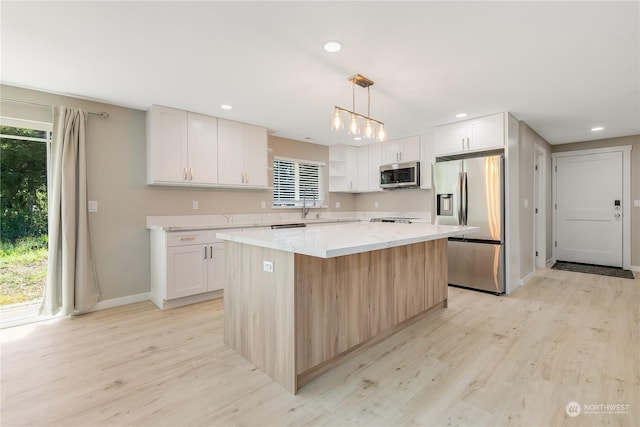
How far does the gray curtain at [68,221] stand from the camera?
3.06 meters

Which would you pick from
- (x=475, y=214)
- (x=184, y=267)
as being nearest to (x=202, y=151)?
(x=184, y=267)

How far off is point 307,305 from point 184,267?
209 cm

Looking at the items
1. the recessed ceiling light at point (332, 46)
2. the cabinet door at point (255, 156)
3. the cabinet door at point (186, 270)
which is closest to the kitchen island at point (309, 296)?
the cabinet door at point (186, 270)

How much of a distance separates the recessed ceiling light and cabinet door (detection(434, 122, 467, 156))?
2.65 meters

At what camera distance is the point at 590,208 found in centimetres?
547

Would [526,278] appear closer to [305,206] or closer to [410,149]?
[410,149]

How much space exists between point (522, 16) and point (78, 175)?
409 cm

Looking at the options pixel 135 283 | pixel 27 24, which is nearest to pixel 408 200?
pixel 135 283

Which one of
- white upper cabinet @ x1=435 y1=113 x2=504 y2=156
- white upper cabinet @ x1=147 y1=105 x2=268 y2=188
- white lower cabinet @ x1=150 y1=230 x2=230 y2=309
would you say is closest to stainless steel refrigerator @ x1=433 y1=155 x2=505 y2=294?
white upper cabinet @ x1=435 y1=113 x2=504 y2=156

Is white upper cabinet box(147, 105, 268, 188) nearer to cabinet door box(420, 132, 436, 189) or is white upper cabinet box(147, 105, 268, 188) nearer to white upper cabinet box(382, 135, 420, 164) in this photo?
white upper cabinet box(382, 135, 420, 164)

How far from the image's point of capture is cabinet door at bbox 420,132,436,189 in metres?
4.86

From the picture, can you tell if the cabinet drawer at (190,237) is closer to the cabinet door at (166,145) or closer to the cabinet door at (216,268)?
the cabinet door at (216,268)

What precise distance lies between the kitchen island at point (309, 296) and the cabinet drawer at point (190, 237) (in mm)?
1263

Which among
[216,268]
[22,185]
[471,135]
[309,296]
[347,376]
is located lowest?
[347,376]
